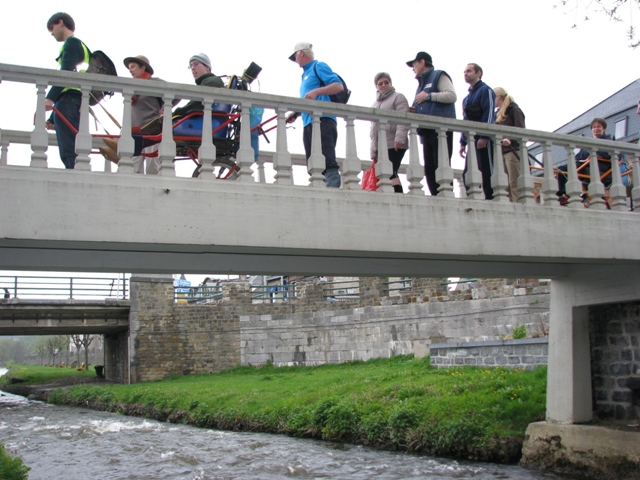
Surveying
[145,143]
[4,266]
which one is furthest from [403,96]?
[4,266]

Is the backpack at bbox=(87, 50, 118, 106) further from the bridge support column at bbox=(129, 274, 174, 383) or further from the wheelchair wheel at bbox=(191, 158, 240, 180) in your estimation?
the bridge support column at bbox=(129, 274, 174, 383)

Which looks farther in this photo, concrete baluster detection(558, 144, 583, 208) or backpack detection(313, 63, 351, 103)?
concrete baluster detection(558, 144, 583, 208)

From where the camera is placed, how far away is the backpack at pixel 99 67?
6.86m

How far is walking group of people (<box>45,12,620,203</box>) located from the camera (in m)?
6.59

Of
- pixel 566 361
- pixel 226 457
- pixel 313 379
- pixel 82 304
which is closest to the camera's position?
pixel 566 361

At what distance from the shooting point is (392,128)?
27.0ft

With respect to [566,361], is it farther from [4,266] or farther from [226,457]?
[4,266]

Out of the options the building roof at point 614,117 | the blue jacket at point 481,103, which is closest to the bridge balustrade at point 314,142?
the blue jacket at point 481,103

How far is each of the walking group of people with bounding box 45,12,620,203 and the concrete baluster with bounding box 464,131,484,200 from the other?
378 mm

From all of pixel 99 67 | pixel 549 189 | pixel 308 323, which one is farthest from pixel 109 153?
pixel 308 323

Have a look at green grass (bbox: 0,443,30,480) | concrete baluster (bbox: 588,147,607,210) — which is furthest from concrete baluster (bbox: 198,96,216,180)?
concrete baluster (bbox: 588,147,607,210)

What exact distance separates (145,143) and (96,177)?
1.34 m

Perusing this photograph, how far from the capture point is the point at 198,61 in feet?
25.8

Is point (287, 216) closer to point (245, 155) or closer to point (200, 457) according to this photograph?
point (245, 155)
